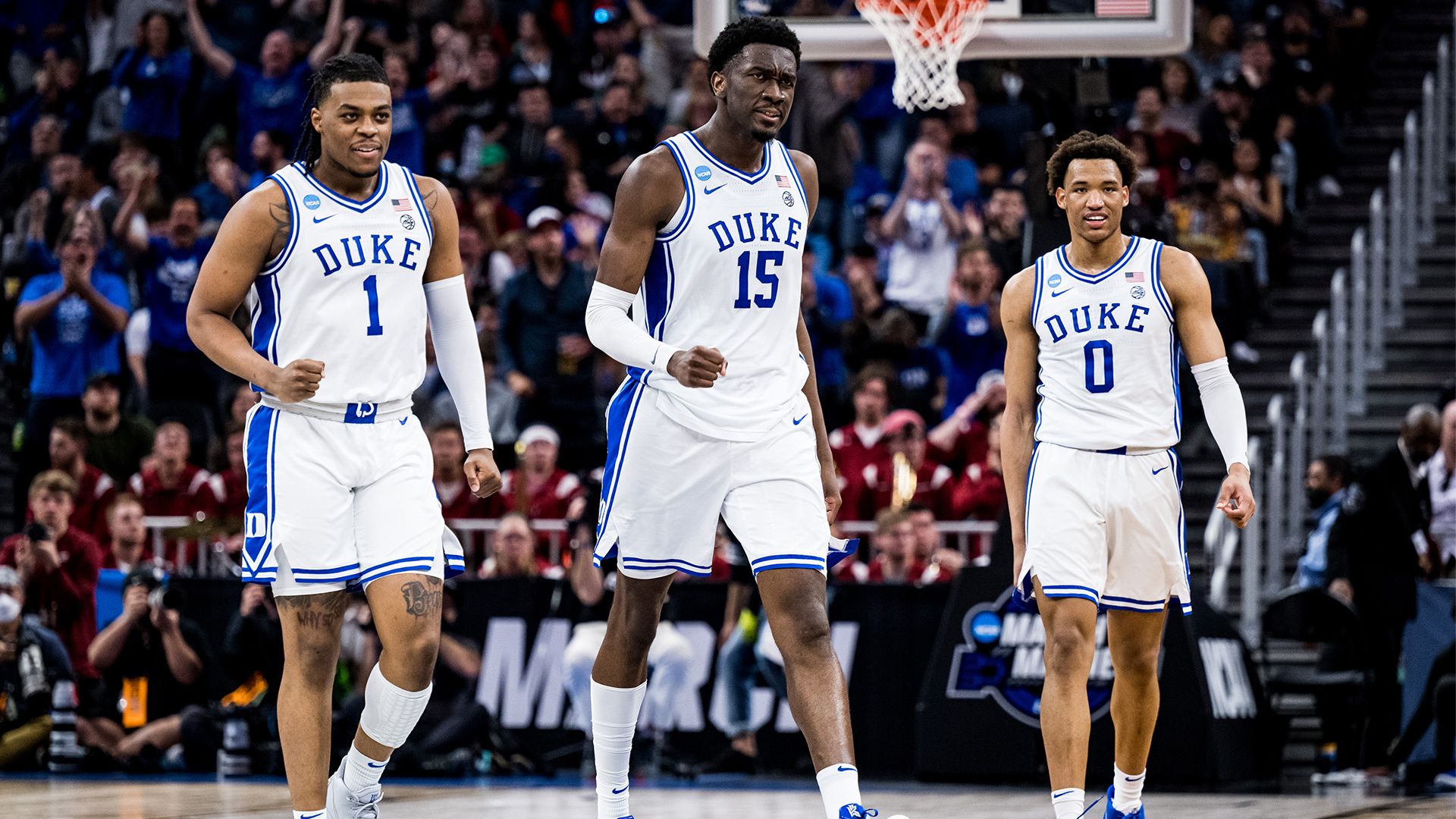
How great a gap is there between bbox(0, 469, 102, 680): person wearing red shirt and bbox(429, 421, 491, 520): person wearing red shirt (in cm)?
222

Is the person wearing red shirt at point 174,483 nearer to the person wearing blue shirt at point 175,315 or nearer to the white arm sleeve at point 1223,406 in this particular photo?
the person wearing blue shirt at point 175,315

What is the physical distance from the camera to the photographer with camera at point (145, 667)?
1147 cm

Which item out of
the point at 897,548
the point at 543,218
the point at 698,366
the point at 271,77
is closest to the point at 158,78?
the point at 271,77

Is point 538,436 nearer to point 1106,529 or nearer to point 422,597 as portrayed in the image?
point 1106,529

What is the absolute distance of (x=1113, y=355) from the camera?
6992 millimetres

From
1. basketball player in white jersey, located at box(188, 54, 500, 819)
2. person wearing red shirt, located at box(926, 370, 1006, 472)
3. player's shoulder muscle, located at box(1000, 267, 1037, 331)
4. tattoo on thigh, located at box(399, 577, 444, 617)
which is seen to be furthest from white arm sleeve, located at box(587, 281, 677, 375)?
person wearing red shirt, located at box(926, 370, 1006, 472)

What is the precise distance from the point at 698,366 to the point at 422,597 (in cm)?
115

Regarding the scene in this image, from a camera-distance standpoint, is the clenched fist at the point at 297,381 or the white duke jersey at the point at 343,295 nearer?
the clenched fist at the point at 297,381

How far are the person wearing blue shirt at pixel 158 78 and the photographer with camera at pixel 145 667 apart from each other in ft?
23.0

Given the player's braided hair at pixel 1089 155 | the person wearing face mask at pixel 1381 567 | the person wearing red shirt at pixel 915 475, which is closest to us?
the player's braided hair at pixel 1089 155

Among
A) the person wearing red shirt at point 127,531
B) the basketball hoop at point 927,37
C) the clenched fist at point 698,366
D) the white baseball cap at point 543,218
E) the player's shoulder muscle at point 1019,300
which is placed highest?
the basketball hoop at point 927,37

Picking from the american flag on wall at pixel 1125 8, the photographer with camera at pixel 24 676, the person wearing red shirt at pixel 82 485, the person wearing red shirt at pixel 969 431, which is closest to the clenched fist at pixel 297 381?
the american flag on wall at pixel 1125 8

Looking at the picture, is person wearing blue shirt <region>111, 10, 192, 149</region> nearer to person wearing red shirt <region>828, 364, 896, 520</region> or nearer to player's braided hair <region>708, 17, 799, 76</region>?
person wearing red shirt <region>828, 364, 896, 520</region>

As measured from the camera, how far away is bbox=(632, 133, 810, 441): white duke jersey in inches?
238
